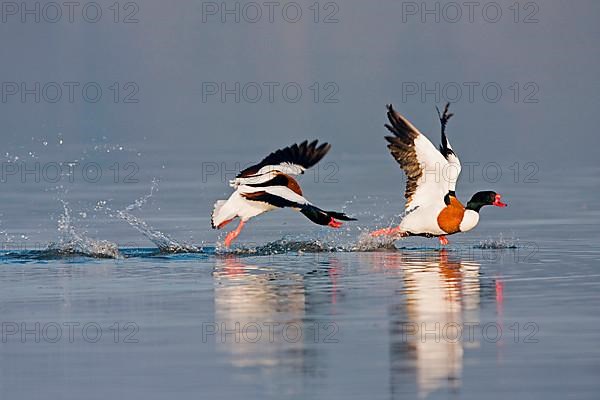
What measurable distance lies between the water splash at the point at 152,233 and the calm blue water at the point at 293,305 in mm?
32

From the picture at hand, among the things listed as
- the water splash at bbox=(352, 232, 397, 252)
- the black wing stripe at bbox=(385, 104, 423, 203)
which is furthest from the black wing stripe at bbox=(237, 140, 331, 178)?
the water splash at bbox=(352, 232, 397, 252)

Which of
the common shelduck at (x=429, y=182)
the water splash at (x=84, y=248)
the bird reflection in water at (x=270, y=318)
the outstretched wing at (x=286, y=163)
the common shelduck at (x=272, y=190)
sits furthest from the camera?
the outstretched wing at (x=286, y=163)

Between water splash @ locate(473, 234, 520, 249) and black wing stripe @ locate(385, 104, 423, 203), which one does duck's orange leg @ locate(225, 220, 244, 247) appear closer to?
black wing stripe @ locate(385, 104, 423, 203)

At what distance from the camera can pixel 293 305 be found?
12922mm

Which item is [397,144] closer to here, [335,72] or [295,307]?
[295,307]

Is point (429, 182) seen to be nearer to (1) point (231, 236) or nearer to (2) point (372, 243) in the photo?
(2) point (372, 243)

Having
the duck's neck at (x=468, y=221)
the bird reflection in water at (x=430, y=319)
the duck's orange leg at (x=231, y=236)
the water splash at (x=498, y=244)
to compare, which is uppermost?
the duck's neck at (x=468, y=221)

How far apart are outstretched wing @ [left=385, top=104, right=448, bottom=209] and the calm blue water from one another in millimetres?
514

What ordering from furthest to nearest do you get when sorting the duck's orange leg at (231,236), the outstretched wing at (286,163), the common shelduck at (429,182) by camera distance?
the outstretched wing at (286,163), the common shelduck at (429,182), the duck's orange leg at (231,236)

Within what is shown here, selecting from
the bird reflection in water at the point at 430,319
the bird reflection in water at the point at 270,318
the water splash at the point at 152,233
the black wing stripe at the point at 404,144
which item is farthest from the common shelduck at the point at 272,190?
the bird reflection in water at the point at 270,318

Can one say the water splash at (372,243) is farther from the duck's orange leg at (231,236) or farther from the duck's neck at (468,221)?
the duck's orange leg at (231,236)

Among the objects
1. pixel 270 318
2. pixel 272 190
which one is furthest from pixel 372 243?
pixel 270 318

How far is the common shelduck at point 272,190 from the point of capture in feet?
54.7

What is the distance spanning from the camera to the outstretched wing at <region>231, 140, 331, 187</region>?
17094 mm
